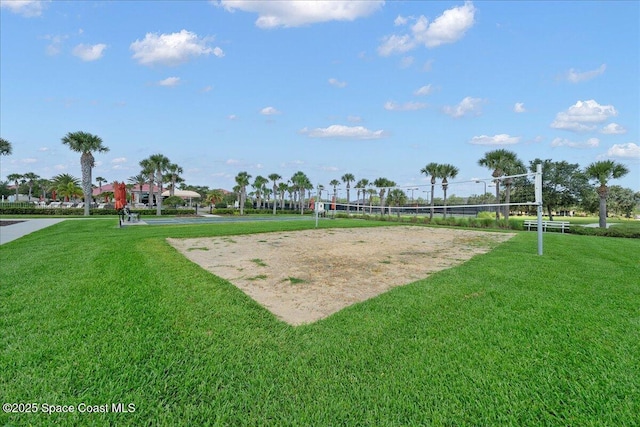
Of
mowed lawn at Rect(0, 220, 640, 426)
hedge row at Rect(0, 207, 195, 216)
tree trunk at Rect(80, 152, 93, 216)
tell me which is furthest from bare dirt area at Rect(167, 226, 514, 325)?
tree trunk at Rect(80, 152, 93, 216)

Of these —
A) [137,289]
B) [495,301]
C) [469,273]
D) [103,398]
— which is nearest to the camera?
[103,398]

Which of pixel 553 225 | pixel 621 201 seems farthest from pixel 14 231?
pixel 621 201

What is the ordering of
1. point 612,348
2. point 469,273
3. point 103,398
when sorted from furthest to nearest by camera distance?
point 469,273 < point 612,348 < point 103,398

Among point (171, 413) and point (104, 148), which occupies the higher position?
point (104, 148)

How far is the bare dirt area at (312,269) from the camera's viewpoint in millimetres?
3922

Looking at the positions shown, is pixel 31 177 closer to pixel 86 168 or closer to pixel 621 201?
pixel 86 168

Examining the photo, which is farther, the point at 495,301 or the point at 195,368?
the point at 495,301

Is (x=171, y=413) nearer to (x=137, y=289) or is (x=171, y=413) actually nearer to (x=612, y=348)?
(x=137, y=289)

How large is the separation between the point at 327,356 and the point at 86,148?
3989 cm

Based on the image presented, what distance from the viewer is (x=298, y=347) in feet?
8.79

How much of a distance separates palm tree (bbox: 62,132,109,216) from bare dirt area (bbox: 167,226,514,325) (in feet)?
101

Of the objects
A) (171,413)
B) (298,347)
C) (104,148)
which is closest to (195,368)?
(171,413)

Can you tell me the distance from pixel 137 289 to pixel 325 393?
3.18m

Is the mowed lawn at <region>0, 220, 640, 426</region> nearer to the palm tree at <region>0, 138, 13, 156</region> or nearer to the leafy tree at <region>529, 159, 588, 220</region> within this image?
the palm tree at <region>0, 138, 13, 156</region>
